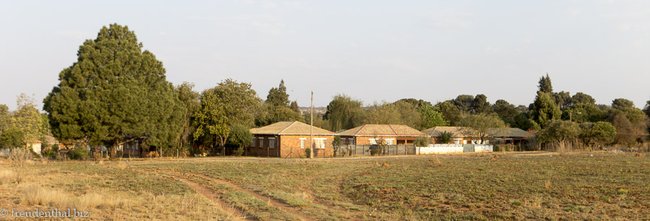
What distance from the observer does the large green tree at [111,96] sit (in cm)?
4444

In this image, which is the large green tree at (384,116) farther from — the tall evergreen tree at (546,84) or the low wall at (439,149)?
the tall evergreen tree at (546,84)

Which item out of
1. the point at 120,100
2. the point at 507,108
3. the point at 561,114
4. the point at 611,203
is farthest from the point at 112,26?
the point at 507,108

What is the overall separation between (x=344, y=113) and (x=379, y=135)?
75.1ft

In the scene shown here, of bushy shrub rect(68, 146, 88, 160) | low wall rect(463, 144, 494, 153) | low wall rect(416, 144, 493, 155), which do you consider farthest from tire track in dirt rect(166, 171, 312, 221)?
low wall rect(463, 144, 494, 153)

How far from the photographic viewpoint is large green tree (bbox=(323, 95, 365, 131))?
91.7m

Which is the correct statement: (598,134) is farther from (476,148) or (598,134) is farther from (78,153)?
(78,153)

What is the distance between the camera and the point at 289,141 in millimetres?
60156

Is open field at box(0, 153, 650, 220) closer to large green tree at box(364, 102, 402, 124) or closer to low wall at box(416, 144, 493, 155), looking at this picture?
low wall at box(416, 144, 493, 155)

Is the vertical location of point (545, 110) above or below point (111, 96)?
above

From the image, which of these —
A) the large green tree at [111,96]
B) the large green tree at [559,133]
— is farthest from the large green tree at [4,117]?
the large green tree at [559,133]

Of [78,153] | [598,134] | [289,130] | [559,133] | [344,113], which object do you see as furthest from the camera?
[344,113]

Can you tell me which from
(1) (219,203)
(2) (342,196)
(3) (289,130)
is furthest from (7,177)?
(3) (289,130)

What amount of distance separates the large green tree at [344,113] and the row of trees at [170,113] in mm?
154

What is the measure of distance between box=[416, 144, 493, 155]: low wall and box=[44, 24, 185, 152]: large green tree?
98.5 ft
